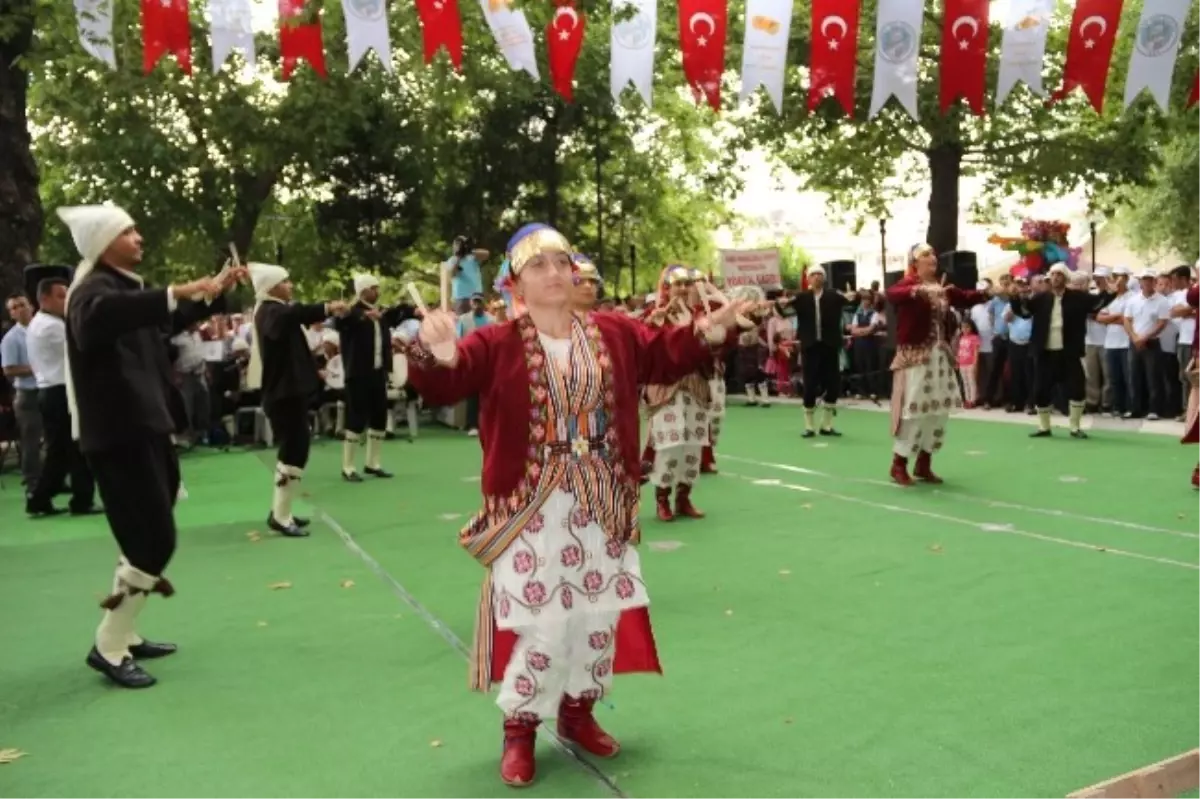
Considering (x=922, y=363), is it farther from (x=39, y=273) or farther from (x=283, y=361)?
(x=39, y=273)

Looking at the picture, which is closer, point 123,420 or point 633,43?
point 123,420

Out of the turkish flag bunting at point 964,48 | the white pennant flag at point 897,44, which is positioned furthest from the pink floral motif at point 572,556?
the turkish flag bunting at point 964,48

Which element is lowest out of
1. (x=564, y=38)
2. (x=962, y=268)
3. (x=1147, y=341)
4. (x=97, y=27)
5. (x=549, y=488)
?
(x=549, y=488)

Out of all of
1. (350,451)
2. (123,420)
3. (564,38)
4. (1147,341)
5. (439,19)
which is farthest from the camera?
(1147,341)

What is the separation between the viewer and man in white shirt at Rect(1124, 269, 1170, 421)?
14539 millimetres

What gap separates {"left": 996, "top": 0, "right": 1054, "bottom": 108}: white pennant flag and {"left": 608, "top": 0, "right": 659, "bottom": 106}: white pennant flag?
4.09m

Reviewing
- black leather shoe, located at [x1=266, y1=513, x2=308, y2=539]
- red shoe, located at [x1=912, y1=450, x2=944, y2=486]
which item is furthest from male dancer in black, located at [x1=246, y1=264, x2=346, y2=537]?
red shoe, located at [x1=912, y1=450, x2=944, y2=486]

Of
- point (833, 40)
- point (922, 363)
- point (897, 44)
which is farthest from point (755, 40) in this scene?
point (922, 363)

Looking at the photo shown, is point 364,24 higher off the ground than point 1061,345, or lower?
higher

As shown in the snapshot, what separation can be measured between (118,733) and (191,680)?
2.20 ft

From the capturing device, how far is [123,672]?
541 cm

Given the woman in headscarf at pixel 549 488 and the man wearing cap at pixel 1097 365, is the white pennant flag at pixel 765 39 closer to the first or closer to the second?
the man wearing cap at pixel 1097 365

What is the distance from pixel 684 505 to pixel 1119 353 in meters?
8.64

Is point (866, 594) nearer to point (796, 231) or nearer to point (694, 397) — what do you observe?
point (694, 397)
